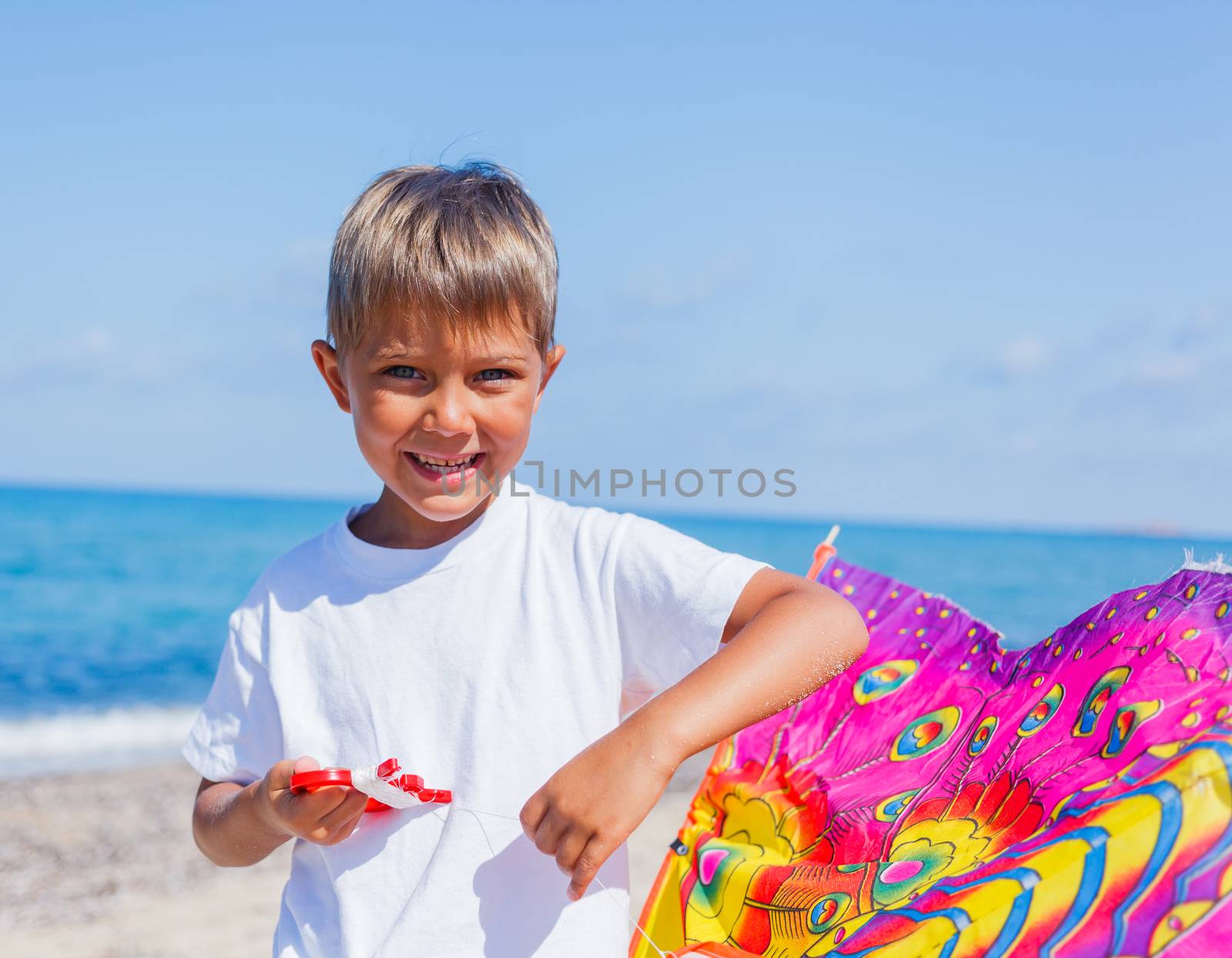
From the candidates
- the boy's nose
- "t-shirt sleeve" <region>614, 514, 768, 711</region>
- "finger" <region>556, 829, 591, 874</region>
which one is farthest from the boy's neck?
"finger" <region>556, 829, 591, 874</region>

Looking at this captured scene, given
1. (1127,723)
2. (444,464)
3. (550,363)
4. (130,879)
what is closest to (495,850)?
(444,464)

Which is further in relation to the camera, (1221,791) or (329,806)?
(329,806)

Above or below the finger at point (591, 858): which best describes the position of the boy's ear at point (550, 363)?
above

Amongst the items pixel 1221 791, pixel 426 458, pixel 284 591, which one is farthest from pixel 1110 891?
pixel 284 591

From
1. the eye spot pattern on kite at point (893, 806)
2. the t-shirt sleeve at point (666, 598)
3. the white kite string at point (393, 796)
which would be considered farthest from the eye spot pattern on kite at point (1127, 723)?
the white kite string at point (393, 796)

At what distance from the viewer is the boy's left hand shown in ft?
4.61

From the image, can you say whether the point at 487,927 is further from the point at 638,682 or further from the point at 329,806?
the point at 638,682

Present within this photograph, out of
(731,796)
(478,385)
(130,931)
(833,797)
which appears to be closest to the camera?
(478,385)

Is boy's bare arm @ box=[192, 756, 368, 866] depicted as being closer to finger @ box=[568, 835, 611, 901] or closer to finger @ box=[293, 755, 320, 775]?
finger @ box=[293, 755, 320, 775]

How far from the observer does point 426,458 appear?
1841mm

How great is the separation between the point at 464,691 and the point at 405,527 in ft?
1.18

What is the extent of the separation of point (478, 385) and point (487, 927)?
88 cm

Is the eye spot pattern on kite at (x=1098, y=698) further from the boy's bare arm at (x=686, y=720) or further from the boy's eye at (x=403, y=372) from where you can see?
the boy's eye at (x=403, y=372)

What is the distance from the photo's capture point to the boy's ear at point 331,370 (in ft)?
6.52
